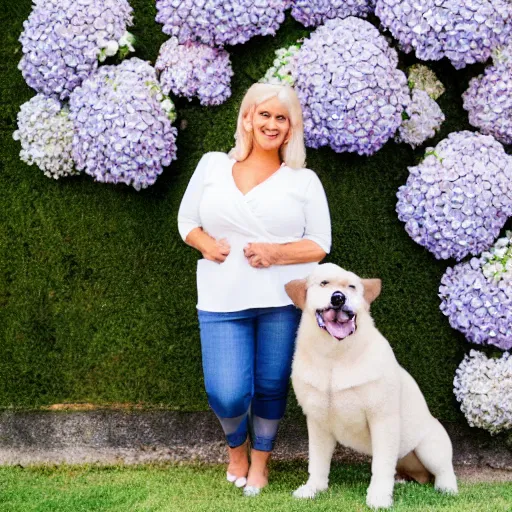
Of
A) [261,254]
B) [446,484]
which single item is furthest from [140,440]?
[446,484]

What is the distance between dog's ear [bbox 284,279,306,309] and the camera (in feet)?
12.8

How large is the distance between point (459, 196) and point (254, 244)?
1.23 metres

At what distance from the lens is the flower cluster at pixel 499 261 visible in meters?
4.66

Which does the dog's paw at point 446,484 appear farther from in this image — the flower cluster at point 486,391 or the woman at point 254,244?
the woman at point 254,244

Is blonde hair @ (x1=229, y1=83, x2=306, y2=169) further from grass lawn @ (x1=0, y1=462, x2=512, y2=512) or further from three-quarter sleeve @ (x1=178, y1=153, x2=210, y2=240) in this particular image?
grass lawn @ (x1=0, y1=462, x2=512, y2=512)

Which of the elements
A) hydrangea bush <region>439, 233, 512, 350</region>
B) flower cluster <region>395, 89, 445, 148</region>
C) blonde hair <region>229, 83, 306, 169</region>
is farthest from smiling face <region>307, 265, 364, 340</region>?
flower cluster <region>395, 89, 445, 148</region>

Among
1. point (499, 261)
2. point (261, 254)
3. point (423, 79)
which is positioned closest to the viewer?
point (261, 254)

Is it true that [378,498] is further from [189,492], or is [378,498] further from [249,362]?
[189,492]

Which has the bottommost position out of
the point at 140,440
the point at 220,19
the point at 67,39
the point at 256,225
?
the point at 140,440

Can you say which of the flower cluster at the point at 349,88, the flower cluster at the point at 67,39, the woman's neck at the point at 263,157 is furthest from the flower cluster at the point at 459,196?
the flower cluster at the point at 67,39

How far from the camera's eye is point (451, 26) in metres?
4.48

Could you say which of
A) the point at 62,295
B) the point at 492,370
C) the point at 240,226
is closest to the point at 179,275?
the point at 62,295

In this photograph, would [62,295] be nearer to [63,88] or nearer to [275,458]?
[63,88]

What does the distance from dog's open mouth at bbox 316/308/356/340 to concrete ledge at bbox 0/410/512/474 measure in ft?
4.96
